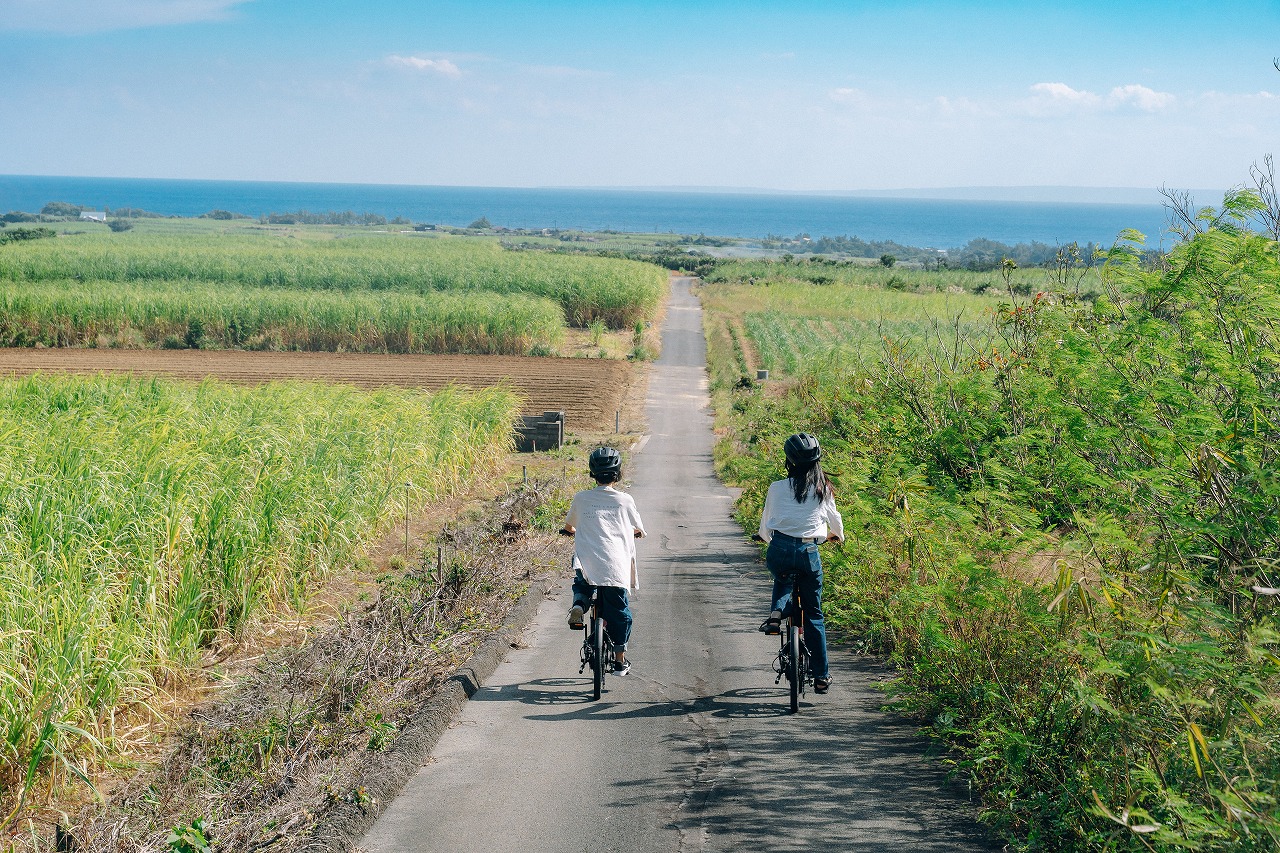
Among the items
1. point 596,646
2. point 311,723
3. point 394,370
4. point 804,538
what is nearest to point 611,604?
point 596,646

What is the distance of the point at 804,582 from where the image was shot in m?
6.90

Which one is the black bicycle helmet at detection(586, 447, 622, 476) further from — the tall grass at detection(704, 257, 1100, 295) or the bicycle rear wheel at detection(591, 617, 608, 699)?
the tall grass at detection(704, 257, 1100, 295)

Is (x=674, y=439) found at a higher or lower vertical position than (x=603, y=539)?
lower

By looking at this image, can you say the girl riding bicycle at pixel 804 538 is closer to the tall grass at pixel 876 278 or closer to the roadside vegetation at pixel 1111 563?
the roadside vegetation at pixel 1111 563

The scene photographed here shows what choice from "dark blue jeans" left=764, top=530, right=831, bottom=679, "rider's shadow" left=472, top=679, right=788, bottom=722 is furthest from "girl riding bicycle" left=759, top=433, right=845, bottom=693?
"rider's shadow" left=472, top=679, right=788, bottom=722

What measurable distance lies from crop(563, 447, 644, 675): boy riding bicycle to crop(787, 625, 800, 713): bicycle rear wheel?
120 centimetres

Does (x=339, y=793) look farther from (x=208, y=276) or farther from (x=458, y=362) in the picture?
(x=208, y=276)

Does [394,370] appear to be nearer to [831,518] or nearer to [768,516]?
[768,516]

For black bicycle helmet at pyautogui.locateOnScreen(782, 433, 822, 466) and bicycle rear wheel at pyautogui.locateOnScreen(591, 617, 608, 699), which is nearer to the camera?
black bicycle helmet at pyautogui.locateOnScreen(782, 433, 822, 466)

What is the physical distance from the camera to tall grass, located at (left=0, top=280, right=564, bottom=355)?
37.1 meters

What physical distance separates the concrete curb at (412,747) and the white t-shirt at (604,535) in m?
1.24

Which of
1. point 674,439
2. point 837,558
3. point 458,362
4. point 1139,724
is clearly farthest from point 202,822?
point 458,362

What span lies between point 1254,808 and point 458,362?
3150 cm

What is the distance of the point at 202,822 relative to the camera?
465 centimetres
